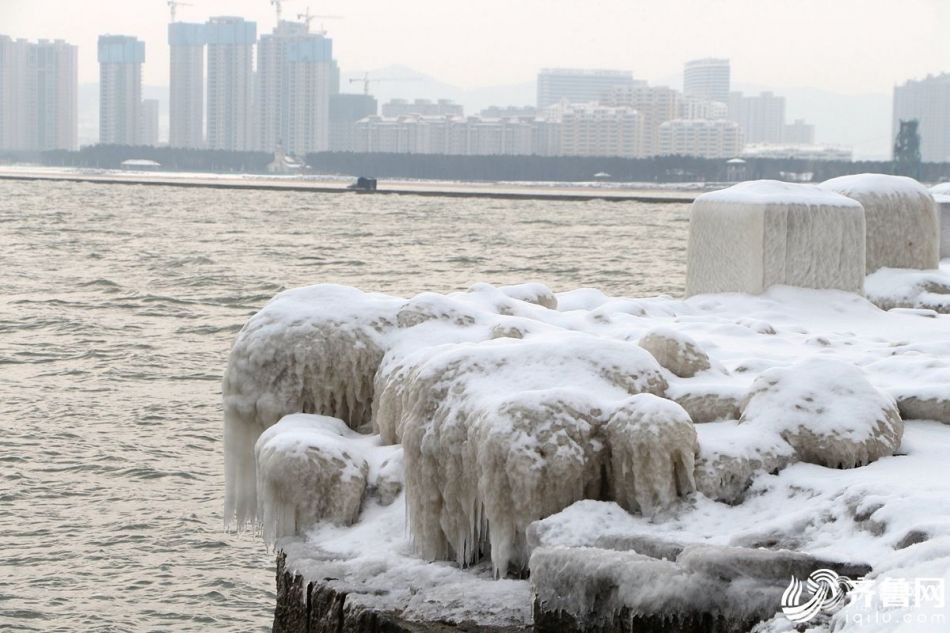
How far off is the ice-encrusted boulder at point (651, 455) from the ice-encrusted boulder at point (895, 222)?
24.5 feet

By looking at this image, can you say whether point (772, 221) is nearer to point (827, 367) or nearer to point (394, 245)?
point (827, 367)

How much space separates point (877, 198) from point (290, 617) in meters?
8.66

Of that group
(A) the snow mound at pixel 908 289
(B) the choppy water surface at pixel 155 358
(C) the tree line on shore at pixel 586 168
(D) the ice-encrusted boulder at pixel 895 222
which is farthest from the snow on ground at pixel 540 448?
(C) the tree line on shore at pixel 586 168

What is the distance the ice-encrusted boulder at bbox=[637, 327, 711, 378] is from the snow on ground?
0.03 metres

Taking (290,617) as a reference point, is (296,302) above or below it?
above

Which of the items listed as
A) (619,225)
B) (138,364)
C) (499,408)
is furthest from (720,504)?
(619,225)

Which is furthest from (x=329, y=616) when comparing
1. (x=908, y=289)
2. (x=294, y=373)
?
(x=908, y=289)

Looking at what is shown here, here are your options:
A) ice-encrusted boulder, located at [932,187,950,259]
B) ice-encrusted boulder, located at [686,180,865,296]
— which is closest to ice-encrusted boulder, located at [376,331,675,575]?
ice-encrusted boulder, located at [686,180,865,296]

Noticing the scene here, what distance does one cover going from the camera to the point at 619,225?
67.6m

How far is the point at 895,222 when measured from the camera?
1368 cm

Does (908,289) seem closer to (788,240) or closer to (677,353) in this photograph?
(788,240)

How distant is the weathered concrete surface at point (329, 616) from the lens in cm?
616

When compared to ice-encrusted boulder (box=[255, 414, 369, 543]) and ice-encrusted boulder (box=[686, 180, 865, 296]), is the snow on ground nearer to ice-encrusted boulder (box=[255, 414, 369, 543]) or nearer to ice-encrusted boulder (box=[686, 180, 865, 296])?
ice-encrusted boulder (box=[255, 414, 369, 543])

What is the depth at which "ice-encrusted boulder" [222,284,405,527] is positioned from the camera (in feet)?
28.5
